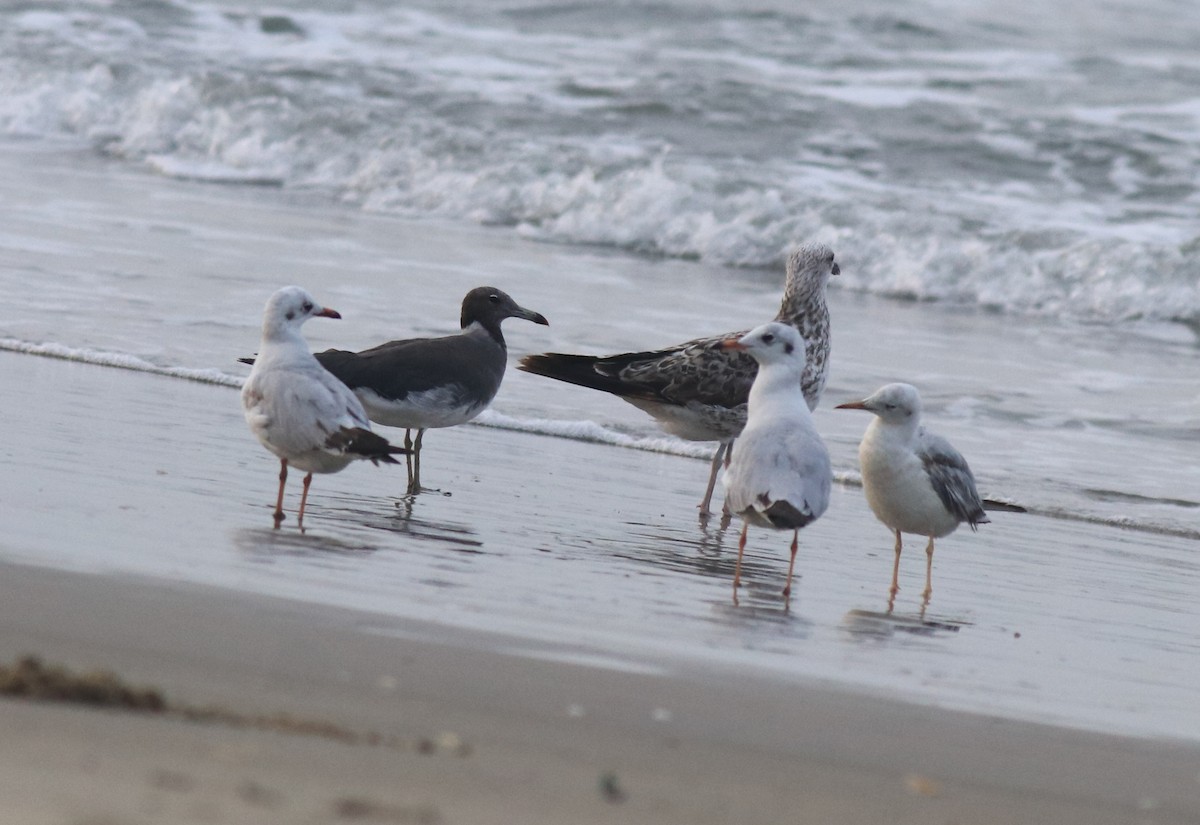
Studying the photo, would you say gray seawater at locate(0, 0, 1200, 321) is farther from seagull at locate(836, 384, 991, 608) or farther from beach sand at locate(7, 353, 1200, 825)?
beach sand at locate(7, 353, 1200, 825)

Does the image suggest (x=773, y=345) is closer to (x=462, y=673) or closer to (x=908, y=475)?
(x=908, y=475)

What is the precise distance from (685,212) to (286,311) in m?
10.2

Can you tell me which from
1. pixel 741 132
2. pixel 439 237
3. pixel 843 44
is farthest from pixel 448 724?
pixel 843 44

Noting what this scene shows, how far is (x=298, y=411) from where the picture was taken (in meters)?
6.17

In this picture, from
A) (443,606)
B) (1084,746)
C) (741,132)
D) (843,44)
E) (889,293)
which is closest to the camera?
(1084,746)

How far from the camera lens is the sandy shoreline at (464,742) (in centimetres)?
306

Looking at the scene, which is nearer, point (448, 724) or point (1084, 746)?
point (448, 724)

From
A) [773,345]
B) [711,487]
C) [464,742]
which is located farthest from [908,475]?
[464,742]

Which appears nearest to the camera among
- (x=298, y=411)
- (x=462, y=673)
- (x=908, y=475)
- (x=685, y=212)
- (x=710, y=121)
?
(x=462, y=673)

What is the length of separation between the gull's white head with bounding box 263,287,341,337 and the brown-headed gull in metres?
0.51

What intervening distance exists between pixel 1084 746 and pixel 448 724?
1.51 metres

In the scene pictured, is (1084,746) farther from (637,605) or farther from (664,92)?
(664,92)

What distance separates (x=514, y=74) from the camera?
21.7 metres

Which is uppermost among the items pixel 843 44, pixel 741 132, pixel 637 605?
pixel 843 44
